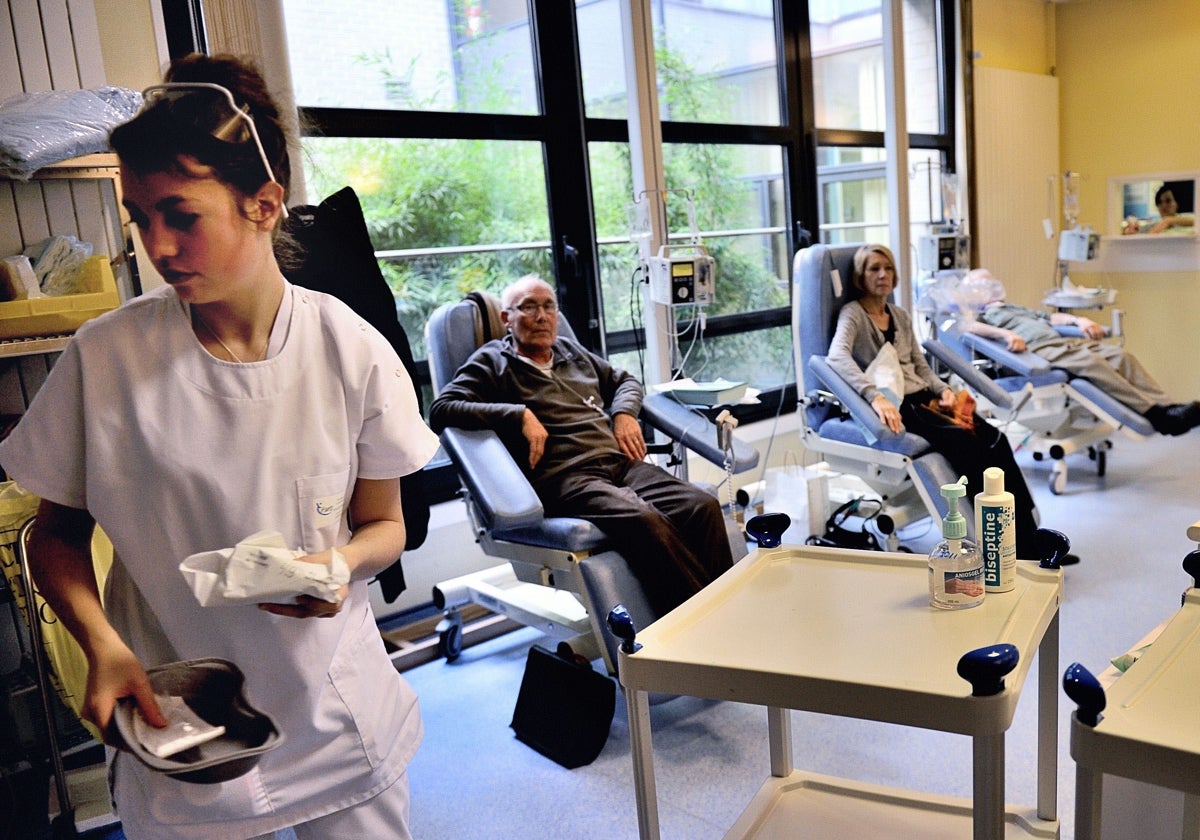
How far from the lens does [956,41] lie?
551 centimetres

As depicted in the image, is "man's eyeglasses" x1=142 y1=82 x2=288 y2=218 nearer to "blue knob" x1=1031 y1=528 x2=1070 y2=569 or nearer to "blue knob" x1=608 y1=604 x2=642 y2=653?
"blue knob" x1=608 y1=604 x2=642 y2=653

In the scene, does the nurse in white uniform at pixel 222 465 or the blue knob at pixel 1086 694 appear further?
the nurse in white uniform at pixel 222 465

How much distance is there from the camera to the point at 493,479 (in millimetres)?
2520

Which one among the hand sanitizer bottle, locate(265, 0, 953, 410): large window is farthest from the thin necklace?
locate(265, 0, 953, 410): large window

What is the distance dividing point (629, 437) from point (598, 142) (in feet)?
4.90

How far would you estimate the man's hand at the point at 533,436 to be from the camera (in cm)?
272

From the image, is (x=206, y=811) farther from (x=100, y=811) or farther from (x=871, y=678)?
(x=100, y=811)

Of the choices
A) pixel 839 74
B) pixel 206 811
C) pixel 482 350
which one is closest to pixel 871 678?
pixel 206 811

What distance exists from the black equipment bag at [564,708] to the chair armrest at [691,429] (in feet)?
2.33

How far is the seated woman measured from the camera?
3387 mm

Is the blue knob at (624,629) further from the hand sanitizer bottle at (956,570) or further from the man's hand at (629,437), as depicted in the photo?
the man's hand at (629,437)

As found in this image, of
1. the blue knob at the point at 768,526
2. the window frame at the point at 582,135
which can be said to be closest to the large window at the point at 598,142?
the window frame at the point at 582,135

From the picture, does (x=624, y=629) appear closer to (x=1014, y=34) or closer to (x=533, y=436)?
(x=533, y=436)

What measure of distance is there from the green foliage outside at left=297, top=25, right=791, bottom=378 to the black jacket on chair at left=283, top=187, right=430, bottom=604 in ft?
0.34
